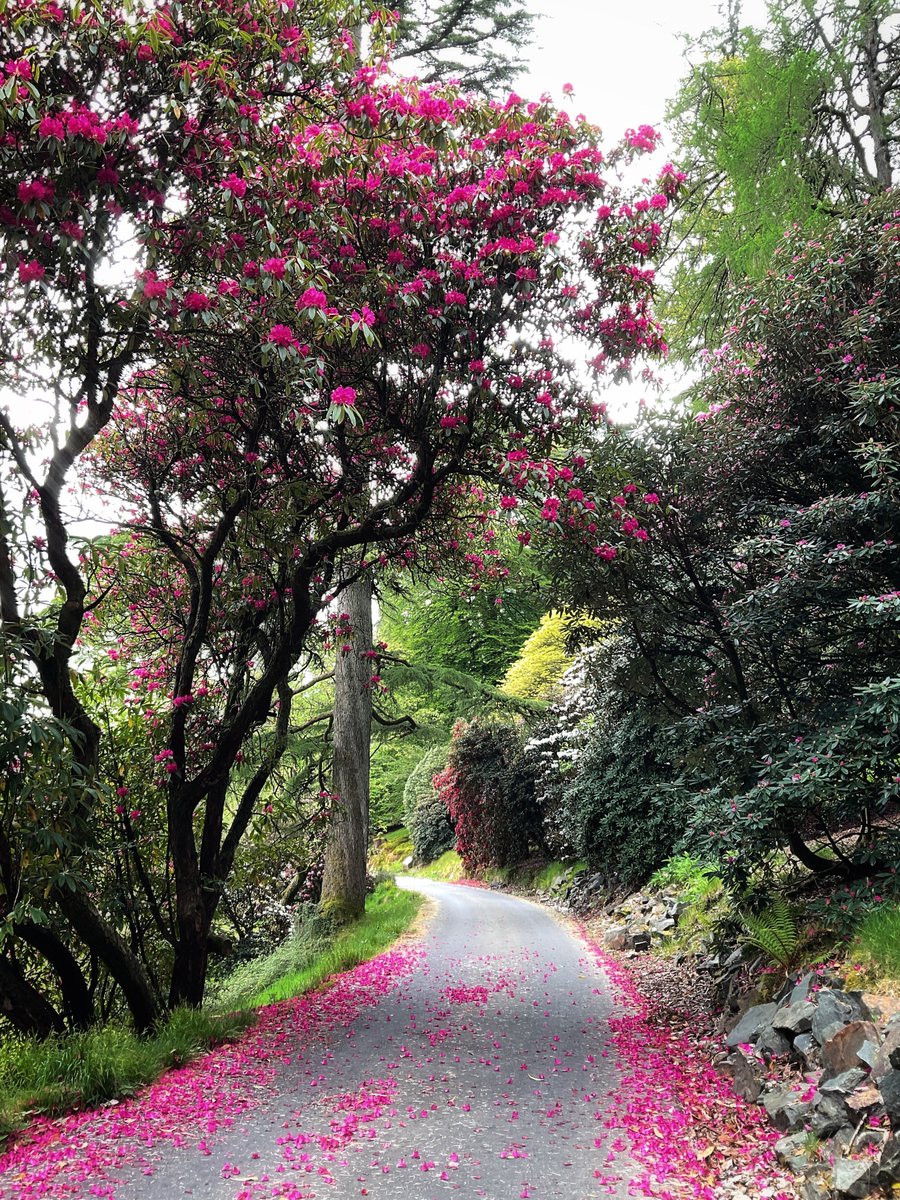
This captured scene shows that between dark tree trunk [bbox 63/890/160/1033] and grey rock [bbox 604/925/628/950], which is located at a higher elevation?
dark tree trunk [bbox 63/890/160/1033]

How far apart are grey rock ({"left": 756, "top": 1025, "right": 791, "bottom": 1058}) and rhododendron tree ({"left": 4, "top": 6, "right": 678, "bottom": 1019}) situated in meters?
3.37

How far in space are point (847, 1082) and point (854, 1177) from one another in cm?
60

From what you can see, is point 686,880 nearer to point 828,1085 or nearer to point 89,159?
point 828,1085

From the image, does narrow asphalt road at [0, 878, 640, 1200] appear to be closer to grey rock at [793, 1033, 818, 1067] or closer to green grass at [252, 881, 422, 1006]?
grey rock at [793, 1033, 818, 1067]

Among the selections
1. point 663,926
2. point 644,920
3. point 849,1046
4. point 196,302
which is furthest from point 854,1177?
point 644,920

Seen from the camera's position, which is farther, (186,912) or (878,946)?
(186,912)

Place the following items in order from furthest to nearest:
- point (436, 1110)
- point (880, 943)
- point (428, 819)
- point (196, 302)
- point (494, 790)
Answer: point (428, 819) → point (494, 790) → point (436, 1110) → point (880, 943) → point (196, 302)

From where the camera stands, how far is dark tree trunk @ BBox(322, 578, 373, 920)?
1134 centimetres

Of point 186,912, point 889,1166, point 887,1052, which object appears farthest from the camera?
point 186,912

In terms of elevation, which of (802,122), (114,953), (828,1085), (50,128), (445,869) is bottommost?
(445,869)

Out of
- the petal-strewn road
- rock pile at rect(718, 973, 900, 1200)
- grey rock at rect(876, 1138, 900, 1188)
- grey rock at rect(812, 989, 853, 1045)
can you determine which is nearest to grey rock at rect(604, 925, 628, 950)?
the petal-strewn road

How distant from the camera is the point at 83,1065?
4.82 metres

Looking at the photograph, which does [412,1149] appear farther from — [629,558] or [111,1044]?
[629,558]

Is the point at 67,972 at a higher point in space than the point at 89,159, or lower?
lower
